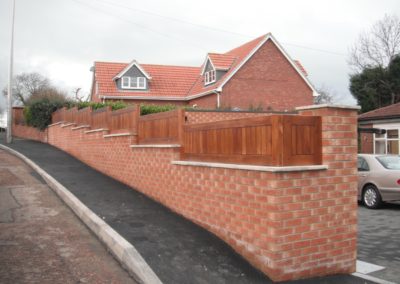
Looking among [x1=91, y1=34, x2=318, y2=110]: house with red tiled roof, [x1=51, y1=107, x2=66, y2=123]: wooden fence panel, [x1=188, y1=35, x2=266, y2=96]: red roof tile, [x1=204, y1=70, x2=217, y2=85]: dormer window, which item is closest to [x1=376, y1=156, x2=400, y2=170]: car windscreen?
[x1=51, y1=107, x2=66, y2=123]: wooden fence panel

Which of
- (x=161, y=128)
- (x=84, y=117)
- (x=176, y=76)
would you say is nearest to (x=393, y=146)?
(x=84, y=117)

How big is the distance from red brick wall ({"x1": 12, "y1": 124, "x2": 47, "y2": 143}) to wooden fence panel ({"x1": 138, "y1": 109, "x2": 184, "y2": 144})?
573 inches

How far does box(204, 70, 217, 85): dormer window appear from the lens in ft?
102

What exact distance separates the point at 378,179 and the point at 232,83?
1974 centimetres

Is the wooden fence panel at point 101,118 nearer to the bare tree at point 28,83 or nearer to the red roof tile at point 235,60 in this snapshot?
the red roof tile at point 235,60

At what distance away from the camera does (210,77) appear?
31.8 metres

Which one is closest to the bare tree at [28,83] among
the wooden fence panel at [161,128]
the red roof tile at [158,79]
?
the red roof tile at [158,79]

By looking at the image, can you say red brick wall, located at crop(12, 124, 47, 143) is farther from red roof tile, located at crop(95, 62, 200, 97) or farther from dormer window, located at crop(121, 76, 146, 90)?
dormer window, located at crop(121, 76, 146, 90)

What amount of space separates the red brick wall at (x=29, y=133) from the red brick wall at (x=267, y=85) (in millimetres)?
12032

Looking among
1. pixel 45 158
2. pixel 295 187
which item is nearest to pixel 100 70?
pixel 45 158

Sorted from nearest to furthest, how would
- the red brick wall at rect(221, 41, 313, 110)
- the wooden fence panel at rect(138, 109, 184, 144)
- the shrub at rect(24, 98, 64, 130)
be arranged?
the wooden fence panel at rect(138, 109, 184, 144), the shrub at rect(24, 98, 64, 130), the red brick wall at rect(221, 41, 313, 110)

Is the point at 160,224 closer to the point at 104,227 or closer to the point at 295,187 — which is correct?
the point at 104,227

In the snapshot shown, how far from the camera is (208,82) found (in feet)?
105

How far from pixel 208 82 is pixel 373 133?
13244 millimetres
